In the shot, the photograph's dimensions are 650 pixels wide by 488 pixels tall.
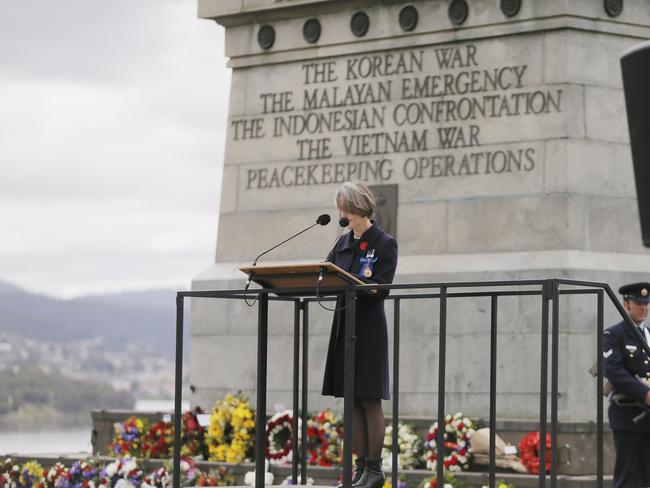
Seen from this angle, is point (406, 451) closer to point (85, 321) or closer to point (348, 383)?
point (348, 383)

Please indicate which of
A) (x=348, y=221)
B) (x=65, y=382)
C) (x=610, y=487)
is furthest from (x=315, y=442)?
(x=65, y=382)

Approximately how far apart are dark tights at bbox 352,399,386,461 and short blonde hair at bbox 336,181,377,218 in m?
0.99

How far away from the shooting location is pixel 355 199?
28.8 ft

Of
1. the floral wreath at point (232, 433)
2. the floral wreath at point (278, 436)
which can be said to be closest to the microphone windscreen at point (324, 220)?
the floral wreath at point (278, 436)

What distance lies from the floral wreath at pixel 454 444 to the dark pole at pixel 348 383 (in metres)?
3.77

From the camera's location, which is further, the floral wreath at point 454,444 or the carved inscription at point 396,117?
the carved inscription at point 396,117

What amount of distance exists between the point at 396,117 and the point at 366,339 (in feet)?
17.4

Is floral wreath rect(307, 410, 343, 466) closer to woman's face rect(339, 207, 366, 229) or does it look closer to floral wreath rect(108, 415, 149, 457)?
floral wreath rect(108, 415, 149, 457)

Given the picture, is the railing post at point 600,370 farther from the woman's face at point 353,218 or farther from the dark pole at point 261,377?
the dark pole at point 261,377

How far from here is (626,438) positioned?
10859 millimetres

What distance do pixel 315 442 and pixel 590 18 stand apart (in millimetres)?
3829

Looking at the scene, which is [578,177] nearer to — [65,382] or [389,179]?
[389,179]

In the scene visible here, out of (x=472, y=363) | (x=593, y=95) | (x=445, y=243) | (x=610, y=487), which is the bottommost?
(x=610, y=487)

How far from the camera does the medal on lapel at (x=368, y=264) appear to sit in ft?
28.7
